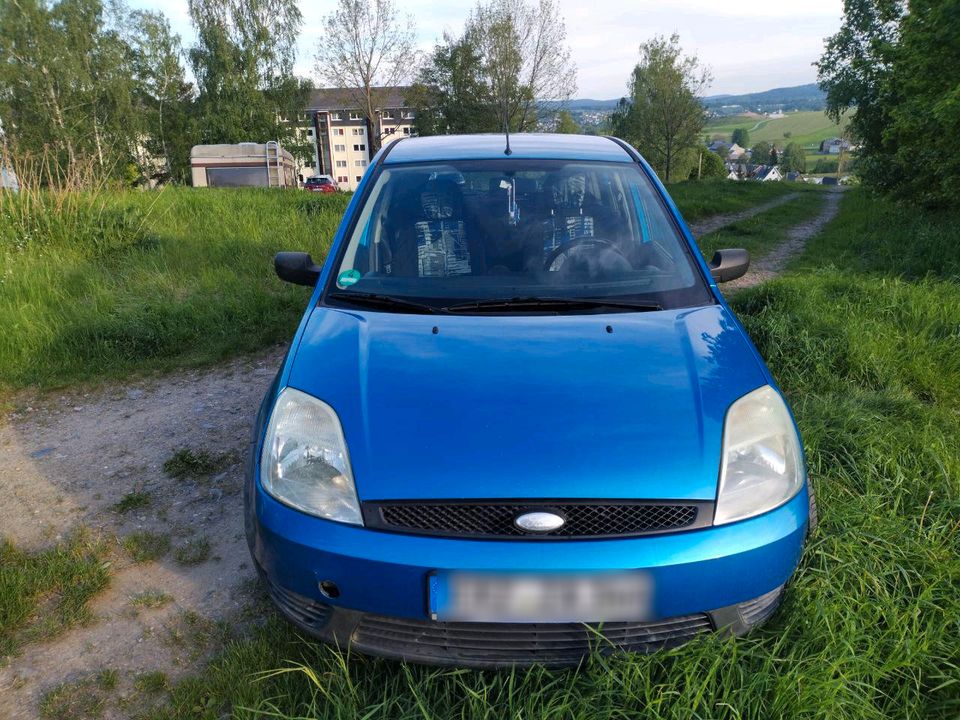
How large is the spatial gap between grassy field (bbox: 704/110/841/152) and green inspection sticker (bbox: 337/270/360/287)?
12195cm

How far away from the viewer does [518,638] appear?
73.1 inches

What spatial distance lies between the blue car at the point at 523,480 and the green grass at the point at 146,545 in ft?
3.32

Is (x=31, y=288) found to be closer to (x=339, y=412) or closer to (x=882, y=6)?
(x=339, y=412)

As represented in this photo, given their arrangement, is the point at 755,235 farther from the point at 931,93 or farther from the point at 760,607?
the point at 760,607

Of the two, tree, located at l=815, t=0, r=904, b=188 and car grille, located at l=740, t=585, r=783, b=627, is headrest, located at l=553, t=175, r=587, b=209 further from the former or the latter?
tree, located at l=815, t=0, r=904, b=188

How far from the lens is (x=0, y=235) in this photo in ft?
24.5

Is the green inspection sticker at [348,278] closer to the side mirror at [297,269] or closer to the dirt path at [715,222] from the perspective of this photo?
the side mirror at [297,269]

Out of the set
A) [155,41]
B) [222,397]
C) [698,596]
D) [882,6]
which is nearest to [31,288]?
[222,397]

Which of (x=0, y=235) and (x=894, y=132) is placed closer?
(x=0, y=235)

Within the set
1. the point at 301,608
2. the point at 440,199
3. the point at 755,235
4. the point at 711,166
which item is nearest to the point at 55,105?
the point at 755,235

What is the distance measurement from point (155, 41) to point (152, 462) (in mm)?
40789

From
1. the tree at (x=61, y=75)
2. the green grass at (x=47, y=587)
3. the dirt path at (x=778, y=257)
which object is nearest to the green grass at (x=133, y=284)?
the green grass at (x=47, y=587)

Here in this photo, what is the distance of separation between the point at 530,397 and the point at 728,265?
59.9 inches

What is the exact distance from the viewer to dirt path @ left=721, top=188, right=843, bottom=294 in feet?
25.8
